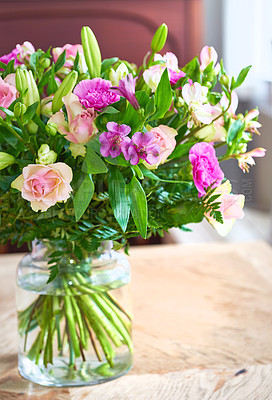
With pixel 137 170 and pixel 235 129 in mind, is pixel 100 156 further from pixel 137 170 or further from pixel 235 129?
pixel 235 129

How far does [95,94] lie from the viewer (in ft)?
2.12

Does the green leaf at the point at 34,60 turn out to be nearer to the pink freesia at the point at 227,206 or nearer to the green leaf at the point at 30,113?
the green leaf at the point at 30,113

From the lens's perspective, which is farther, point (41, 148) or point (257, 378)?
point (257, 378)

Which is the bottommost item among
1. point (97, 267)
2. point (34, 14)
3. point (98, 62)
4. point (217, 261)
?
point (217, 261)

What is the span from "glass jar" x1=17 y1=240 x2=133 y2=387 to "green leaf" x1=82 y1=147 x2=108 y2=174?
0.59 ft

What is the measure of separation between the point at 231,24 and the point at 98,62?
2414 mm

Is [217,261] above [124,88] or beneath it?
beneath

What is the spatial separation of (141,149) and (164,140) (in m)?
0.04

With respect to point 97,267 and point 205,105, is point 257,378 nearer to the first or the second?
point 97,267

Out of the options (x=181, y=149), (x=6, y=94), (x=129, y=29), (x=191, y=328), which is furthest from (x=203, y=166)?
(x=129, y=29)

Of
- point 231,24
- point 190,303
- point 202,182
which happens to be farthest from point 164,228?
point 231,24

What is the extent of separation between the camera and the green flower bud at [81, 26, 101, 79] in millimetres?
710

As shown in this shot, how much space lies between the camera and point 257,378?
0.84 metres

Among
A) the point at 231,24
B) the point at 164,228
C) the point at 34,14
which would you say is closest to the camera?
the point at 164,228
